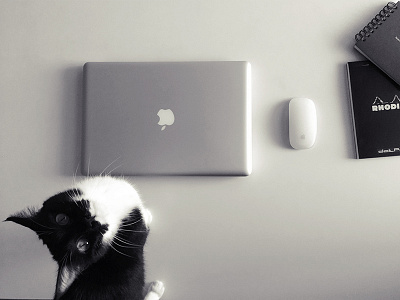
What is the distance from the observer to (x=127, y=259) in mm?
965

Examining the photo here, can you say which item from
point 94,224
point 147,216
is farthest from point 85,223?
point 147,216

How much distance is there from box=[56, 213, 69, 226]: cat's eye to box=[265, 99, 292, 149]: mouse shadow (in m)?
0.58

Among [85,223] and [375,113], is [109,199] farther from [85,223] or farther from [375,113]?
[375,113]

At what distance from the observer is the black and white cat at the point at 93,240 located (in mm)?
906

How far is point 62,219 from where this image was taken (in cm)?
93

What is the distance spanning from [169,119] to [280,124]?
0.31m

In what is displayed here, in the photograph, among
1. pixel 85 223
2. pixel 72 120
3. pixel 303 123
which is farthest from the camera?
pixel 72 120

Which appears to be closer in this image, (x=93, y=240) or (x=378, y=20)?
(x=93, y=240)

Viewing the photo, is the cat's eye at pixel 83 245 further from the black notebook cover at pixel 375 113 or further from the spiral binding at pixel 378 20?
the spiral binding at pixel 378 20

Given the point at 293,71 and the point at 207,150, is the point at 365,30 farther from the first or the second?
the point at 207,150

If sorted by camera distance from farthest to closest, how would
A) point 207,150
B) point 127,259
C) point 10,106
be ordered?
point 10,106 < point 207,150 < point 127,259

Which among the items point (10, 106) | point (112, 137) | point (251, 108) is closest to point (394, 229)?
point (251, 108)

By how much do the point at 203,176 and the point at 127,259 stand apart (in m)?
0.32

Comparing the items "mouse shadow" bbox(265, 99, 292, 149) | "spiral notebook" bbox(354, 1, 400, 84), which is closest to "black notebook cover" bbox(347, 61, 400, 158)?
"spiral notebook" bbox(354, 1, 400, 84)
